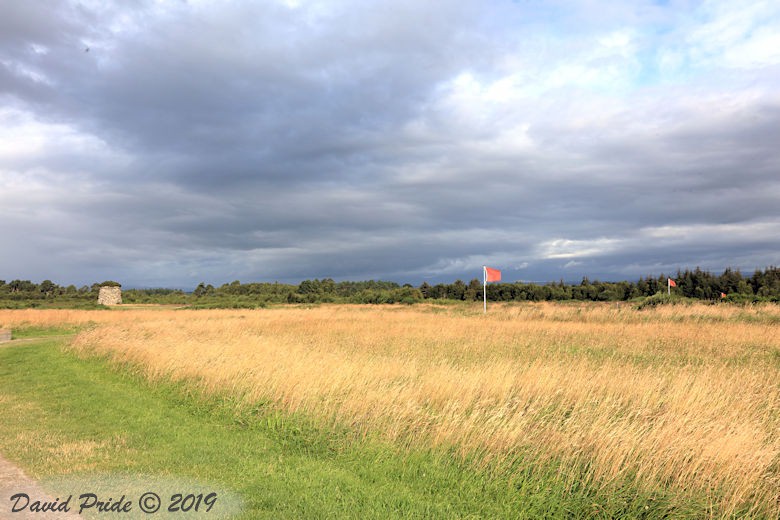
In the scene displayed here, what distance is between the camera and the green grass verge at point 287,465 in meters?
5.84

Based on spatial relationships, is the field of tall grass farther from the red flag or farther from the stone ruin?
the stone ruin

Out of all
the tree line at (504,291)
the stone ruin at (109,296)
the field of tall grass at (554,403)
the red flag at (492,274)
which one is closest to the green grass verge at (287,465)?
the field of tall grass at (554,403)

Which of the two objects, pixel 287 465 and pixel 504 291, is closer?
pixel 287 465

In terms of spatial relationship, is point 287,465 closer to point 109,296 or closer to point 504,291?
point 504,291

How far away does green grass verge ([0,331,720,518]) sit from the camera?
19.2 feet

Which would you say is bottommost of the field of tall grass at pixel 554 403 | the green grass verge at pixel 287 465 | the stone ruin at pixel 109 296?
the green grass verge at pixel 287 465

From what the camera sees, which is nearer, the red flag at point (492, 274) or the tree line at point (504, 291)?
the red flag at point (492, 274)

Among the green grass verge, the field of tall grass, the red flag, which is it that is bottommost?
the green grass verge

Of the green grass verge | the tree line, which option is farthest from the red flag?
the green grass verge

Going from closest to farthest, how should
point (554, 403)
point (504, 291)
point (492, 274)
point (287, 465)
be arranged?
point (287, 465) < point (554, 403) < point (492, 274) < point (504, 291)

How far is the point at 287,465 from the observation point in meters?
7.04

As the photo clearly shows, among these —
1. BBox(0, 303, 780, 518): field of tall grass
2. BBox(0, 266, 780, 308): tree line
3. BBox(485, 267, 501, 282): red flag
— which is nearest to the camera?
BBox(0, 303, 780, 518): field of tall grass

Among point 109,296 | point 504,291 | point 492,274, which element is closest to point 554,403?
point 492,274

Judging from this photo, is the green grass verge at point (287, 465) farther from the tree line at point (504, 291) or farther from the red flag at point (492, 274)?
the tree line at point (504, 291)
